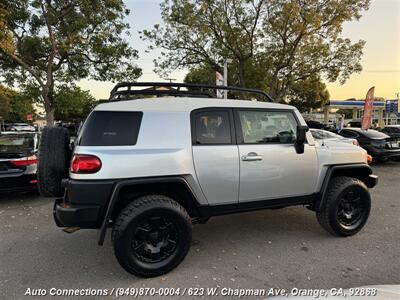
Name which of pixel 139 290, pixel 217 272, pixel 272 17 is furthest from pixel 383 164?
pixel 139 290

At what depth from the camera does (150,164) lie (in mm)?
3178

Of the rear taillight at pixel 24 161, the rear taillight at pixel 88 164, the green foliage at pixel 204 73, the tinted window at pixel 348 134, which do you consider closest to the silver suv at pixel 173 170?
the rear taillight at pixel 88 164

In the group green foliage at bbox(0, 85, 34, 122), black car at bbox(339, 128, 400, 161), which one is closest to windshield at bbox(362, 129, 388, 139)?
black car at bbox(339, 128, 400, 161)

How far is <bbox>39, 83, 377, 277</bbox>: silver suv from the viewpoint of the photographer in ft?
10.1

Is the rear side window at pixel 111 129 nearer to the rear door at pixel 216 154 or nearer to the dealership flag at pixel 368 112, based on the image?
the rear door at pixel 216 154

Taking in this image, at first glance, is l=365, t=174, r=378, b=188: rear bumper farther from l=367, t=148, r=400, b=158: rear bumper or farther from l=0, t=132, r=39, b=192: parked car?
l=367, t=148, r=400, b=158: rear bumper

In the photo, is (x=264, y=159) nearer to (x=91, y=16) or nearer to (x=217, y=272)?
(x=217, y=272)

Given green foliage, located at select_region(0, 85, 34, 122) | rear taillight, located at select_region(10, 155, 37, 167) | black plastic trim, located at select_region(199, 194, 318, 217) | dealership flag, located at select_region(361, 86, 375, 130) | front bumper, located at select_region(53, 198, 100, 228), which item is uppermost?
green foliage, located at select_region(0, 85, 34, 122)

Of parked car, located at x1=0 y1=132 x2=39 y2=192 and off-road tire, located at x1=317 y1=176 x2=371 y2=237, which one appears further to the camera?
parked car, located at x1=0 y1=132 x2=39 y2=192

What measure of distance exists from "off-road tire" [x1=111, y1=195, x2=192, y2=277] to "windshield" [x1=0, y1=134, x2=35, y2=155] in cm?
361

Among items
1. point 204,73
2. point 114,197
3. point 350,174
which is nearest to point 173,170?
point 114,197

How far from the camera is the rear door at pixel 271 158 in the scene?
143 inches

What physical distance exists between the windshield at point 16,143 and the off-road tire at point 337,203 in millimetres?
5229

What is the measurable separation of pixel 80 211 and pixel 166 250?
1.01 m
